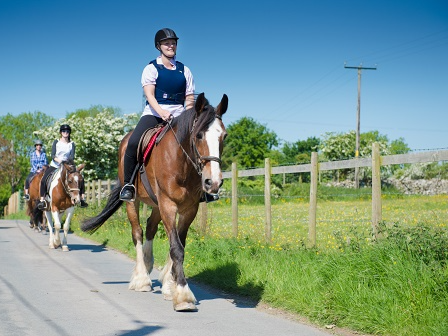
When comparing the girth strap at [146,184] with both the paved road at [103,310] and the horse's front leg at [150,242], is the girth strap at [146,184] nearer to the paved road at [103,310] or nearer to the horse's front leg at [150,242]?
the horse's front leg at [150,242]

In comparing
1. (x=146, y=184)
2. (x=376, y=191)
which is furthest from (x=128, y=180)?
(x=376, y=191)

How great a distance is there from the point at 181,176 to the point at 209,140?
90cm

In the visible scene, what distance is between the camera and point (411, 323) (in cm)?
531

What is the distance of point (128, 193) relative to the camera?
8609 mm

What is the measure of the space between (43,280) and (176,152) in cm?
340

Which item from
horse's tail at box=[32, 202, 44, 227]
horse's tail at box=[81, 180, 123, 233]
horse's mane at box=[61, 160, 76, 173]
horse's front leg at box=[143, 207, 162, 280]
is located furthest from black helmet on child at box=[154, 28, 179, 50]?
horse's tail at box=[32, 202, 44, 227]

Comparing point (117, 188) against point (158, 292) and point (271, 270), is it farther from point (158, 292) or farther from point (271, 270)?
point (271, 270)

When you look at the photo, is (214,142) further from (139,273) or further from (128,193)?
(139,273)

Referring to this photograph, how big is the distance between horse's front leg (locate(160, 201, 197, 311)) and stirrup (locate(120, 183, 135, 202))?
122 centimetres

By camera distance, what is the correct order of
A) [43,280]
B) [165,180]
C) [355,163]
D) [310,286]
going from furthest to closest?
[355,163]
[43,280]
[165,180]
[310,286]

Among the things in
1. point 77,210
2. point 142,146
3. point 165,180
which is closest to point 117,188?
point 142,146

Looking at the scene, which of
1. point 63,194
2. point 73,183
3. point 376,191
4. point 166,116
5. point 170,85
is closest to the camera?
point 166,116

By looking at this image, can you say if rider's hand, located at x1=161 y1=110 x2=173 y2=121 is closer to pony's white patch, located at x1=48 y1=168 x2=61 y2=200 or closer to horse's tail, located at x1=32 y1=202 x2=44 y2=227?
pony's white patch, located at x1=48 y1=168 x2=61 y2=200

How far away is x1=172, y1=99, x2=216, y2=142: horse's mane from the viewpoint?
664cm
